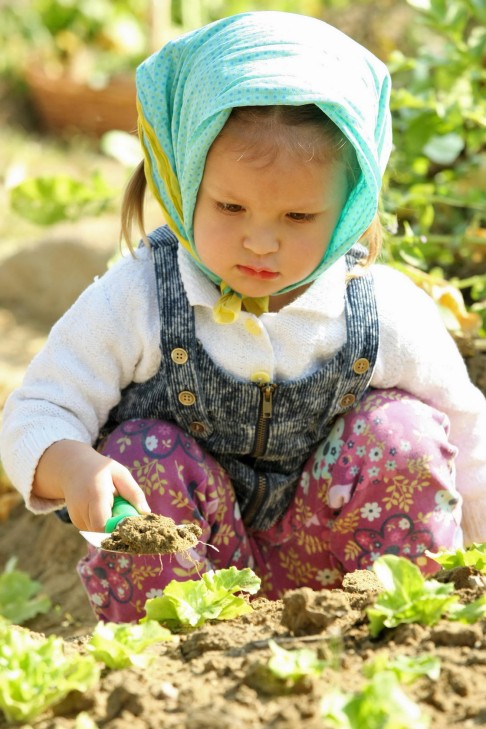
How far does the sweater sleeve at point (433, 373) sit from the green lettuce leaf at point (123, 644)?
34.1 inches

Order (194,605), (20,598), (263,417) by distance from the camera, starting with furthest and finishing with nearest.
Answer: (20,598) < (263,417) < (194,605)

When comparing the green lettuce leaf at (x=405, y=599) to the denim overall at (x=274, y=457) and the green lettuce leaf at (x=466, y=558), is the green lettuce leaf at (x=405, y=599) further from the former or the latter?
the denim overall at (x=274, y=457)

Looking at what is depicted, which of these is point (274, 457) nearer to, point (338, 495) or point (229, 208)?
point (338, 495)

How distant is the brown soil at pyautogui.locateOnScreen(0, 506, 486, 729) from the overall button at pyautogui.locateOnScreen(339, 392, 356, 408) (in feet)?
1.62

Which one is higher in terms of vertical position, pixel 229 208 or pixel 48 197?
pixel 229 208

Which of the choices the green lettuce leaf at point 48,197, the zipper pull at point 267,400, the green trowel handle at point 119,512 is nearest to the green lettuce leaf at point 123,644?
the green trowel handle at point 119,512

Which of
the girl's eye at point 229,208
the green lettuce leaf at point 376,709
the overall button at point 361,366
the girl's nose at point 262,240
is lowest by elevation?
the green lettuce leaf at point 376,709

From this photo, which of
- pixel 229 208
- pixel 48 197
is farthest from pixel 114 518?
pixel 48 197

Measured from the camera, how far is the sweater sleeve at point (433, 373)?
7.23 feet

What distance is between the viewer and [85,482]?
1.94m

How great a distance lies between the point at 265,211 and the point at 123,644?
76 centimetres

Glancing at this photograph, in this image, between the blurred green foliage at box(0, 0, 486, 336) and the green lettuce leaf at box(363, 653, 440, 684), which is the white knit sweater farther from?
the green lettuce leaf at box(363, 653, 440, 684)

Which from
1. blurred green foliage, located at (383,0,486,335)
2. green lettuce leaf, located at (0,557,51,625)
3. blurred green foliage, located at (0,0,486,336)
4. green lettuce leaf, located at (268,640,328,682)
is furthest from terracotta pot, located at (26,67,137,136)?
green lettuce leaf, located at (268,640,328,682)

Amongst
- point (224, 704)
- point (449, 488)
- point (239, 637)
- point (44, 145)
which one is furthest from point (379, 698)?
point (44, 145)
